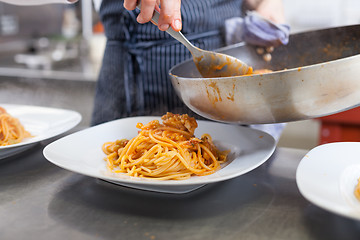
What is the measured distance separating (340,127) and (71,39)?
3075 millimetres

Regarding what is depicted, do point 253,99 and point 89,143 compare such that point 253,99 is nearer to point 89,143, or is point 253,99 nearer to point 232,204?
point 232,204

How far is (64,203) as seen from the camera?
86 centimetres

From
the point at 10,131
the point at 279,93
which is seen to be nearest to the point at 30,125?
the point at 10,131

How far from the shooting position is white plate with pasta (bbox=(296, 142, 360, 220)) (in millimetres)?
684

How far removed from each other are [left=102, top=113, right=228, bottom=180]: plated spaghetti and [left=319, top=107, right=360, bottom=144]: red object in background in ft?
6.67

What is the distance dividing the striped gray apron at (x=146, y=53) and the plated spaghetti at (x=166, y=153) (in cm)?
39

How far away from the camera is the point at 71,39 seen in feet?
14.8

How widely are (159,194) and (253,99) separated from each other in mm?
299

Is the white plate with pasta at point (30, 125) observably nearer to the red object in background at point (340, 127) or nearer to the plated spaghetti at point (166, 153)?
the plated spaghetti at point (166, 153)

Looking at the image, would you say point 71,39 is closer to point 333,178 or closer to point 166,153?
point 166,153

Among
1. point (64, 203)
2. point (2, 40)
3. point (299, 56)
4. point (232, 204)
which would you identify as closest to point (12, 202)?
point (64, 203)

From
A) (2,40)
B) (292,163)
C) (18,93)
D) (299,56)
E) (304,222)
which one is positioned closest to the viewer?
(304,222)

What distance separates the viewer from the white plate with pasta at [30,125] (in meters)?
1.11

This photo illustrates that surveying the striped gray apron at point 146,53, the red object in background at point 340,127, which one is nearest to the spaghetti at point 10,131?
the striped gray apron at point 146,53
